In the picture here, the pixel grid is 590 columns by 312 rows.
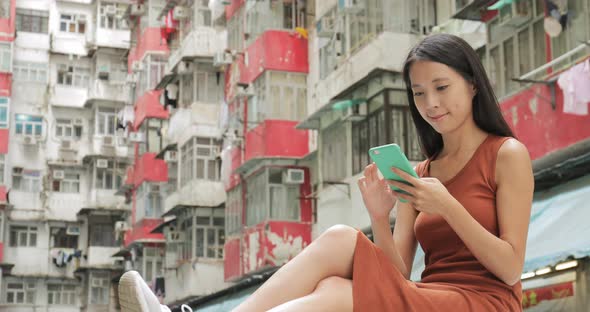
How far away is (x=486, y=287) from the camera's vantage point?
3.57 metres

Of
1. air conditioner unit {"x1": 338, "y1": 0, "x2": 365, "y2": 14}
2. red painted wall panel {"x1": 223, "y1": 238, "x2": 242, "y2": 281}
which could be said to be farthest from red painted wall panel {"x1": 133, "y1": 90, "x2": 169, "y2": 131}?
air conditioner unit {"x1": 338, "y1": 0, "x2": 365, "y2": 14}

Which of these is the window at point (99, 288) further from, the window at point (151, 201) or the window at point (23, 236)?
the window at point (151, 201)

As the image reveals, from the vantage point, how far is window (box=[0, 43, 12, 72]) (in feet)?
132

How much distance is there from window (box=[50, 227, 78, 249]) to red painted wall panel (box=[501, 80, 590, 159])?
1220 inches

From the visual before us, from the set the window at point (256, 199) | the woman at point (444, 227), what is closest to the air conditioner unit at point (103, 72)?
the window at point (256, 199)

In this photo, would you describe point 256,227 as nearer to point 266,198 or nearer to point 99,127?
point 266,198

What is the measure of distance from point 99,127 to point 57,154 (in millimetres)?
1917

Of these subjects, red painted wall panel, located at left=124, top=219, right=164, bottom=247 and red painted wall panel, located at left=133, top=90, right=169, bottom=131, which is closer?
red painted wall panel, located at left=124, top=219, right=164, bottom=247

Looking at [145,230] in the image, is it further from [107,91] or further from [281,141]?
[281,141]

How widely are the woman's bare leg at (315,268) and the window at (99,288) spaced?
3870 cm

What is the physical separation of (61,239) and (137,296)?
130 ft

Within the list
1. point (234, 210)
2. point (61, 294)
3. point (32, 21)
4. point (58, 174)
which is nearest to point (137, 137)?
point (58, 174)

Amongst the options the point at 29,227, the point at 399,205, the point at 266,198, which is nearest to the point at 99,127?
the point at 29,227

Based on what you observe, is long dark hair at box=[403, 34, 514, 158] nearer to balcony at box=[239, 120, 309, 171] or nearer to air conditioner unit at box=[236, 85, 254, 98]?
balcony at box=[239, 120, 309, 171]
